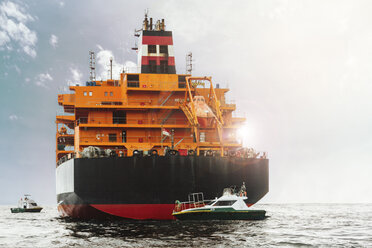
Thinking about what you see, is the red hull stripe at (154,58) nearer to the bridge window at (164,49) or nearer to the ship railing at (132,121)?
the bridge window at (164,49)

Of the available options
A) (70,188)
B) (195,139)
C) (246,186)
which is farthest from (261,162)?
(70,188)

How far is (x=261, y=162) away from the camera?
34.1 meters

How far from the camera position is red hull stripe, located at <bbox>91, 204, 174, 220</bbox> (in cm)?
2920

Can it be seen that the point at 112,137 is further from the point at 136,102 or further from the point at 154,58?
the point at 154,58

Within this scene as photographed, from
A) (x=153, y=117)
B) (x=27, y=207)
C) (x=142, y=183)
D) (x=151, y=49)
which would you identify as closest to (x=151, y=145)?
(x=153, y=117)

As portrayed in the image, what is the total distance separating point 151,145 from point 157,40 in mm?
10767

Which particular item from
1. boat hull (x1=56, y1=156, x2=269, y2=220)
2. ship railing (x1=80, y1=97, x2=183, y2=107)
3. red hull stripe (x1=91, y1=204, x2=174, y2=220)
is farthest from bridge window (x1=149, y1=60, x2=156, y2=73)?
red hull stripe (x1=91, y1=204, x2=174, y2=220)

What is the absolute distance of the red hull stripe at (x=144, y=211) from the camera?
2920cm

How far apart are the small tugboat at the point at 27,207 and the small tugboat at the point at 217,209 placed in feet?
140

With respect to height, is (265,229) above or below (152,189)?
below

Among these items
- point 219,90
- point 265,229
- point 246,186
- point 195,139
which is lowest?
point 265,229

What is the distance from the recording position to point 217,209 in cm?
2831

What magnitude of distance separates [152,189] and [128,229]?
4.64 m

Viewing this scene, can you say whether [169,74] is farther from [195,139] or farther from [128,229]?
[128,229]
